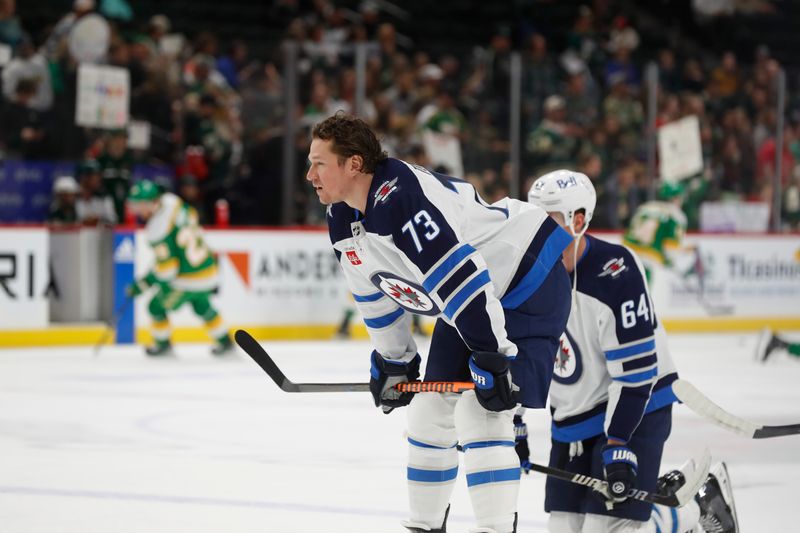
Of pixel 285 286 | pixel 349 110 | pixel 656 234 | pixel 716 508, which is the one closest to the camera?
pixel 716 508

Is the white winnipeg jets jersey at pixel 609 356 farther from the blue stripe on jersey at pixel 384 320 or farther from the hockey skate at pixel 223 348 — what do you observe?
the hockey skate at pixel 223 348

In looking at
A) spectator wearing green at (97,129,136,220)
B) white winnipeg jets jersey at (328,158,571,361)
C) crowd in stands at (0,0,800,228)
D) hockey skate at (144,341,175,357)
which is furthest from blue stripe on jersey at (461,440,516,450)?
spectator wearing green at (97,129,136,220)

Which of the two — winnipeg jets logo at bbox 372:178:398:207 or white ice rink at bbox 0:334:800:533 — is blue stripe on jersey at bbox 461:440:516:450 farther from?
white ice rink at bbox 0:334:800:533

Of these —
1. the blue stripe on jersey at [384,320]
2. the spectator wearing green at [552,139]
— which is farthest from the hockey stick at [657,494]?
the spectator wearing green at [552,139]

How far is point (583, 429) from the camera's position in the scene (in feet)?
12.1

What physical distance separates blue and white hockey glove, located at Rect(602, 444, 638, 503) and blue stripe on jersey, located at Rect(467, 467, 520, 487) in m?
0.26

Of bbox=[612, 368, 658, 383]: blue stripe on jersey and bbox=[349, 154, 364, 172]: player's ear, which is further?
bbox=[612, 368, 658, 383]: blue stripe on jersey

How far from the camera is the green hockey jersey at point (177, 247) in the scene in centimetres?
992

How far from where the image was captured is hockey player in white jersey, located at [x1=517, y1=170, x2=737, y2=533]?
3.50 metres

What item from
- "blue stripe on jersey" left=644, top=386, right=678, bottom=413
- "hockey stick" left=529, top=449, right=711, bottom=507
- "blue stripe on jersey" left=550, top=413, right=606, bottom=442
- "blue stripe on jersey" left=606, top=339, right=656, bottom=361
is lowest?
"hockey stick" left=529, top=449, right=711, bottom=507

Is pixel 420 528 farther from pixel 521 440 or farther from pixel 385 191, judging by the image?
pixel 385 191

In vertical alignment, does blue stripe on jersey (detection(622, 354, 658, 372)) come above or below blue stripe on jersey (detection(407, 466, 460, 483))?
above

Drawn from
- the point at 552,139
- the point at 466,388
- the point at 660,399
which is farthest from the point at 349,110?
the point at 466,388

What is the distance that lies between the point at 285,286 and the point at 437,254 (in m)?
8.49
